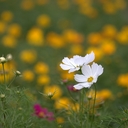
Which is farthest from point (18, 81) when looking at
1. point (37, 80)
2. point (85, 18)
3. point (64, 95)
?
point (85, 18)

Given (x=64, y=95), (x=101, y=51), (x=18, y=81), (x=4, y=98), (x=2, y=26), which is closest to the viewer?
(x=4, y=98)

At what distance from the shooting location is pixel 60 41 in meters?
3.46

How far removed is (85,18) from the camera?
4.23 m

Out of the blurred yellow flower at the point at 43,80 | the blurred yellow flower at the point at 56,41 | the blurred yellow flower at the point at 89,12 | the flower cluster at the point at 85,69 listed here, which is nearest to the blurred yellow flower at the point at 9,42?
the blurred yellow flower at the point at 56,41

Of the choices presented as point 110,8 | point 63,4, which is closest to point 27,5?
point 63,4

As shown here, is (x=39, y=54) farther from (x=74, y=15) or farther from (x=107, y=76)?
(x=74, y=15)

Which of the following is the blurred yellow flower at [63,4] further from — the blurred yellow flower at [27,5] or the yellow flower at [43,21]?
the yellow flower at [43,21]

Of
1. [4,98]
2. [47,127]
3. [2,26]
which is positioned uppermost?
[2,26]

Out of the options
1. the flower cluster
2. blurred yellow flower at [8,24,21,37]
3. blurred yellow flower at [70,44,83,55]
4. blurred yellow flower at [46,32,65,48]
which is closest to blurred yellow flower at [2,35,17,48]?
blurred yellow flower at [8,24,21,37]

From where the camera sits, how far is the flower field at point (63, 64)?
4.51ft

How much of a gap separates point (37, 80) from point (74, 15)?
161 cm

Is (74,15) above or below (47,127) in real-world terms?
above

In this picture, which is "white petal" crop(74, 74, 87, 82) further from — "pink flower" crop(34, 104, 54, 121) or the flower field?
"pink flower" crop(34, 104, 54, 121)

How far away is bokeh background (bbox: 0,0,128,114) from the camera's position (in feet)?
8.85
